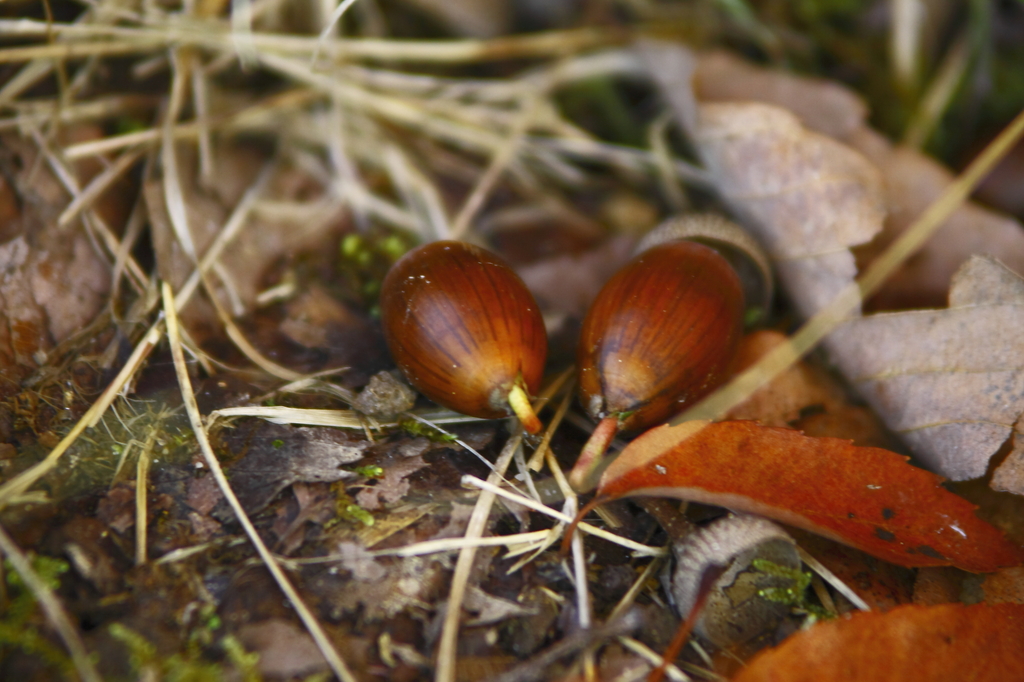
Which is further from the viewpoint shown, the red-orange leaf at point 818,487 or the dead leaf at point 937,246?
the dead leaf at point 937,246

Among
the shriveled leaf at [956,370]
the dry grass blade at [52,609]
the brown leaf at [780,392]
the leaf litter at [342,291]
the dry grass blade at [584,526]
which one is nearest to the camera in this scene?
the dry grass blade at [52,609]

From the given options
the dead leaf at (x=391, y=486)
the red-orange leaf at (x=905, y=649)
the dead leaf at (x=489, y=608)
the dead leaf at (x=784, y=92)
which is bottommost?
the red-orange leaf at (x=905, y=649)

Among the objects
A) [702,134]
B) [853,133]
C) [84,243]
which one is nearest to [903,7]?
[853,133]

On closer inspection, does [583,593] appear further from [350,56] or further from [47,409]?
→ [350,56]

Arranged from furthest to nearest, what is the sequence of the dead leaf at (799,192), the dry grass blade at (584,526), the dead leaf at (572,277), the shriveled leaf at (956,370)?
the dead leaf at (572,277) < the dead leaf at (799,192) < the shriveled leaf at (956,370) < the dry grass blade at (584,526)

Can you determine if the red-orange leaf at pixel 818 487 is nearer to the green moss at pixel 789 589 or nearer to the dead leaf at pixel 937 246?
the green moss at pixel 789 589

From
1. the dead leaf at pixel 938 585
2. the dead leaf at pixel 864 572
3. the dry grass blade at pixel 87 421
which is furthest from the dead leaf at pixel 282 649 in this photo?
the dead leaf at pixel 938 585

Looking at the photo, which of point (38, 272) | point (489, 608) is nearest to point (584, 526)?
point (489, 608)

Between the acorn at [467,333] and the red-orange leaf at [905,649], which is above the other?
the acorn at [467,333]
